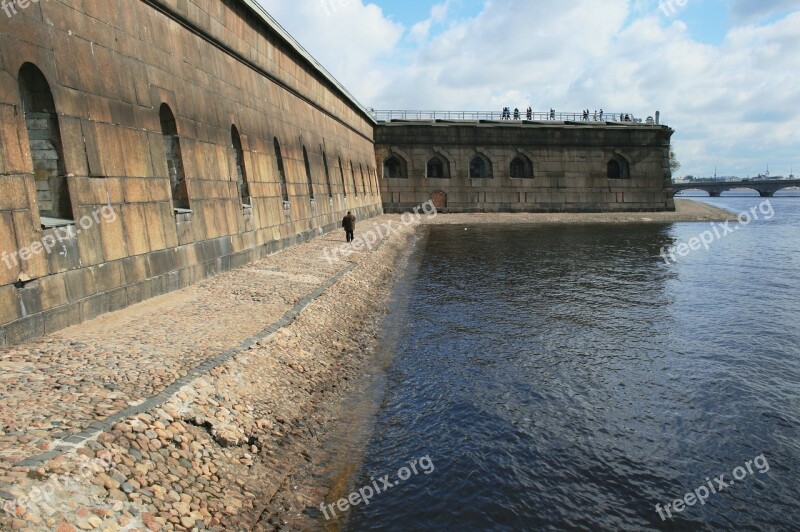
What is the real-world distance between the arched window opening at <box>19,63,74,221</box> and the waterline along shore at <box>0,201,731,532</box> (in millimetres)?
2113

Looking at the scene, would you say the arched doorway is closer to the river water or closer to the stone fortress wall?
the stone fortress wall

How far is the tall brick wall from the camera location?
7.89 m

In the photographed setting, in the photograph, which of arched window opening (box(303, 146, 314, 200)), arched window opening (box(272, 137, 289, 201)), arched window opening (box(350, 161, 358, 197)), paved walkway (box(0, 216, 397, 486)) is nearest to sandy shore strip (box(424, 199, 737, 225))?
arched window opening (box(350, 161, 358, 197))

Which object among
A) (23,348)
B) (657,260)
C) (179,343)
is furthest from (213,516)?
(657,260)

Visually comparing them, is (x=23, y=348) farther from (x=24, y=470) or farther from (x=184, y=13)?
(x=184, y=13)

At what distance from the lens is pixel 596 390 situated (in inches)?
347

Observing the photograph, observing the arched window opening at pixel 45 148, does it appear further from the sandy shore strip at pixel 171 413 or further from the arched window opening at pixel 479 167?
the arched window opening at pixel 479 167

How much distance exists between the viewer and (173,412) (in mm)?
5727

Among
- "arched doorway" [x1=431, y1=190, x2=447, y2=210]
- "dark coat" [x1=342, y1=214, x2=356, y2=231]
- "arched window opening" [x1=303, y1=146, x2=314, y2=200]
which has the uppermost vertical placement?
"arched window opening" [x1=303, y1=146, x2=314, y2=200]

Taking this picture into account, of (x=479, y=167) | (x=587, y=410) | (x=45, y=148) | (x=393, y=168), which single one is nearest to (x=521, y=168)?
(x=479, y=167)

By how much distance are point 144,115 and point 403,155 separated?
118 ft

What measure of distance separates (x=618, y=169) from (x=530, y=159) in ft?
28.3

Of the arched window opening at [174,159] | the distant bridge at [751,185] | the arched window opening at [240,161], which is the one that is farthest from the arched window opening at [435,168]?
the distant bridge at [751,185]

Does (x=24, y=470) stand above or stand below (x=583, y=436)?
above
